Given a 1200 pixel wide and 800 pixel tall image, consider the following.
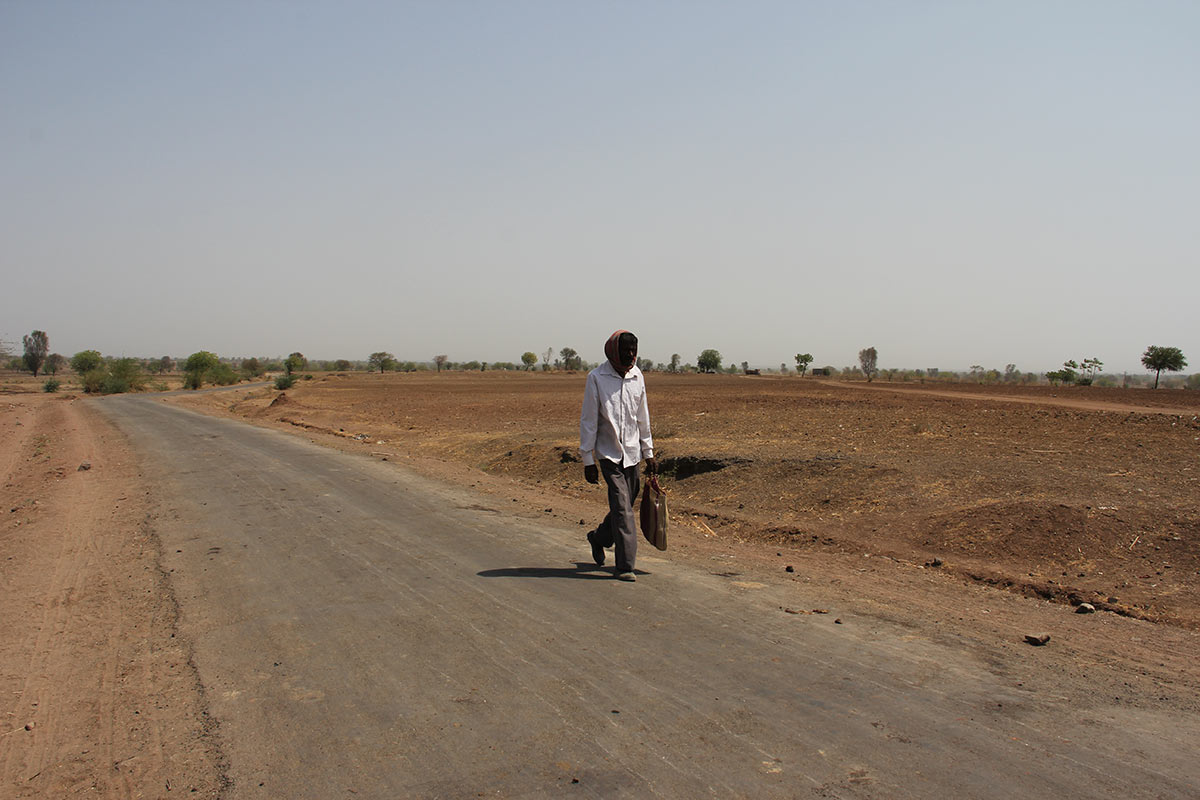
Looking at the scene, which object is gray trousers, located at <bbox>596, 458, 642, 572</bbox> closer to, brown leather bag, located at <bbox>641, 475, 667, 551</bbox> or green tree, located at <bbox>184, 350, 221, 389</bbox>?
brown leather bag, located at <bbox>641, 475, 667, 551</bbox>

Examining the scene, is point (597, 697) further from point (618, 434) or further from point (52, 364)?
point (52, 364)

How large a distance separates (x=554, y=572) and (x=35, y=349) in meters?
144

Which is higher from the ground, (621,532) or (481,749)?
(621,532)

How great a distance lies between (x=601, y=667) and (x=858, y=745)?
1.52 m

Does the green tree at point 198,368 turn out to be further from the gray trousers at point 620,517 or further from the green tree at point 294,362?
the gray trousers at point 620,517

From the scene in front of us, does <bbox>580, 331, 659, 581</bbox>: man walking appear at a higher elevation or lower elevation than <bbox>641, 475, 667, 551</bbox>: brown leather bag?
higher

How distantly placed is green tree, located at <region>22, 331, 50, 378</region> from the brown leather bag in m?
141

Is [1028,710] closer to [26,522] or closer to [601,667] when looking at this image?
[601,667]

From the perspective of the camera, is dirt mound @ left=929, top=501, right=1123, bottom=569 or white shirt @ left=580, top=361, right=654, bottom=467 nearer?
white shirt @ left=580, top=361, right=654, bottom=467

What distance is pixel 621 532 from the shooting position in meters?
6.45

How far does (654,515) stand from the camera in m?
6.81

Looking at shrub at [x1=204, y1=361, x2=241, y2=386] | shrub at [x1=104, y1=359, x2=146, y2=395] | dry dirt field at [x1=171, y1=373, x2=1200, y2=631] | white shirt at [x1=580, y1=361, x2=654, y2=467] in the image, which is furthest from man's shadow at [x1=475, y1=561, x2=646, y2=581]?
shrub at [x1=204, y1=361, x2=241, y2=386]

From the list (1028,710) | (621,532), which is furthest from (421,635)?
(1028,710)

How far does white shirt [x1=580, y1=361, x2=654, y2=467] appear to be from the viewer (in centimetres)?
648
